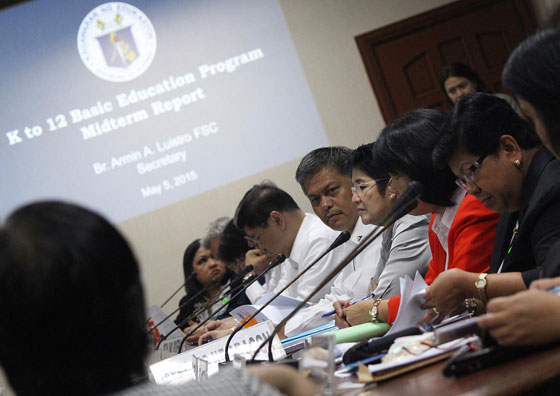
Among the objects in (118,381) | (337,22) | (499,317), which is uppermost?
(337,22)

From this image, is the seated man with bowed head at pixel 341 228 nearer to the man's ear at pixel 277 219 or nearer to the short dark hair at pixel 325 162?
the short dark hair at pixel 325 162

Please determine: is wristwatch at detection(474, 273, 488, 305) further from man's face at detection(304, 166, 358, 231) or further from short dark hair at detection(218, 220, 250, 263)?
short dark hair at detection(218, 220, 250, 263)

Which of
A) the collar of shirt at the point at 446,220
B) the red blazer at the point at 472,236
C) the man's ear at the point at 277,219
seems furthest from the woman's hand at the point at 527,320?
the man's ear at the point at 277,219

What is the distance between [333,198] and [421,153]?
1256 mm

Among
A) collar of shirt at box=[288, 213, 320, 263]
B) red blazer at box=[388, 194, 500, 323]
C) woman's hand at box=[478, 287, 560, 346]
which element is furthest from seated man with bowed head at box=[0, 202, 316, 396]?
collar of shirt at box=[288, 213, 320, 263]

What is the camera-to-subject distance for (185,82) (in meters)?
5.95

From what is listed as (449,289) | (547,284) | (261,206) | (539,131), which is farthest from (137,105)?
(547,284)

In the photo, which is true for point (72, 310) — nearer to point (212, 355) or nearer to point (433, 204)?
point (433, 204)

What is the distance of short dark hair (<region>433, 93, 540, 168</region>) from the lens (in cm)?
203

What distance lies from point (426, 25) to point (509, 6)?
73 centimetres

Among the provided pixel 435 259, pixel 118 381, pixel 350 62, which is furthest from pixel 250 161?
pixel 118 381

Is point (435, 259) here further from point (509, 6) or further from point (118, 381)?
point (509, 6)

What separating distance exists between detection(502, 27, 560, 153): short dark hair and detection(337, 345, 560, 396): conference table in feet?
1.71

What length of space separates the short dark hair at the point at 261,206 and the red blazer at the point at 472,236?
2018mm
